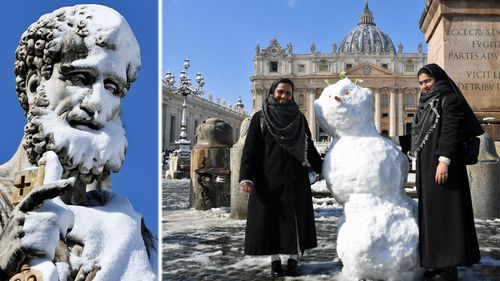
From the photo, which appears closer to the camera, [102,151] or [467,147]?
[102,151]

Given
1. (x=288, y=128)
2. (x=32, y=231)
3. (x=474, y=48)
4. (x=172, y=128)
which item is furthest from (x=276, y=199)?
(x=172, y=128)

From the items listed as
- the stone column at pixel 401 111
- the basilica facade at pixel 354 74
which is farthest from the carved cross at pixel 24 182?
the stone column at pixel 401 111

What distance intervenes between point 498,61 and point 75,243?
25.3 feet

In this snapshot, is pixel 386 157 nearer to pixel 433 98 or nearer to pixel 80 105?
pixel 433 98

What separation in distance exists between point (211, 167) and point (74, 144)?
24.5 feet

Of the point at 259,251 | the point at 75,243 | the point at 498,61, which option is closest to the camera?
the point at 75,243

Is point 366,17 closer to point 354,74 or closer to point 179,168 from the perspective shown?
point 354,74

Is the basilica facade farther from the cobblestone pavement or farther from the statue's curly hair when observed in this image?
the statue's curly hair

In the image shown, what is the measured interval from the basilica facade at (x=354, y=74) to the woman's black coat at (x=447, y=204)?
244 ft

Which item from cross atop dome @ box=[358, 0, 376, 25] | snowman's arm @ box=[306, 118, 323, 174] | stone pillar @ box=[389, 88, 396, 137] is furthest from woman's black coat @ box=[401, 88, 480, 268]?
cross atop dome @ box=[358, 0, 376, 25]

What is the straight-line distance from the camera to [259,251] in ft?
10.7

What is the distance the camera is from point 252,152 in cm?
335

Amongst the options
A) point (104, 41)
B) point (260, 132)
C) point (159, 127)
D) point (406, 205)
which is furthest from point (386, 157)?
point (104, 41)

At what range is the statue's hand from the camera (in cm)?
89
